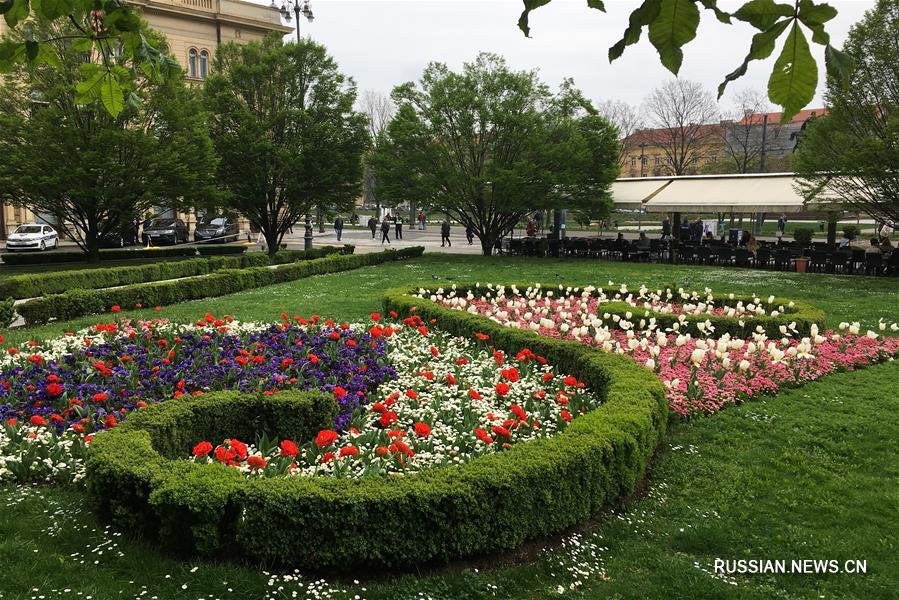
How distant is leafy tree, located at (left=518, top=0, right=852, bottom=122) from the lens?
67.0 inches

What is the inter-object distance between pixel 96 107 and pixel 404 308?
14997 millimetres

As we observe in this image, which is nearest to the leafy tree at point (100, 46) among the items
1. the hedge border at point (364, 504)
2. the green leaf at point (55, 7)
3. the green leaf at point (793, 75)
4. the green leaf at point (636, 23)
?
the green leaf at point (55, 7)

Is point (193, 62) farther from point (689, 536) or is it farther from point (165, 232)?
point (689, 536)

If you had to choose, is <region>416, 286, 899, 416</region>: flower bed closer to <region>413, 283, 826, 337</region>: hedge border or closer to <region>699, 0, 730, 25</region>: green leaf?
<region>413, 283, 826, 337</region>: hedge border

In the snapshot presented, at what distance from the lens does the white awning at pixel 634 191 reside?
26797 millimetres

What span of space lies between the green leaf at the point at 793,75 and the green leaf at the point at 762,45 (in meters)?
0.04

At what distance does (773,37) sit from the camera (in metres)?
1.77

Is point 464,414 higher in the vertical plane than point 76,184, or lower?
lower

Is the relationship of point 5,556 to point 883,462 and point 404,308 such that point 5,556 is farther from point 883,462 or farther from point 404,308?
point 404,308

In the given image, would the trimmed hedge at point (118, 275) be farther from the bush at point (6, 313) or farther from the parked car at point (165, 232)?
the parked car at point (165, 232)

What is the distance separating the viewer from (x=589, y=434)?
203 inches

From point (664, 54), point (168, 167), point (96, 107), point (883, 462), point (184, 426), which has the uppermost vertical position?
point (96, 107)

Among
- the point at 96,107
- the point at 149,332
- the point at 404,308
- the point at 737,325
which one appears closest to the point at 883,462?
the point at 737,325

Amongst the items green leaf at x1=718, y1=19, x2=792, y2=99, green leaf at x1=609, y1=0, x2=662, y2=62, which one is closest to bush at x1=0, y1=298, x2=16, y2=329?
green leaf at x1=609, y1=0, x2=662, y2=62
